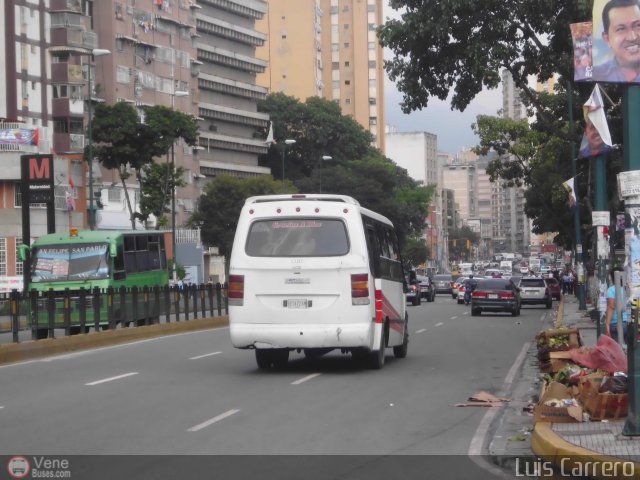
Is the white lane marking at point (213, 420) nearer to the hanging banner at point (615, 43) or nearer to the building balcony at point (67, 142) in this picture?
the hanging banner at point (615, 43)

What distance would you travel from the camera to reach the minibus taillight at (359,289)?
Answer: 1848cm

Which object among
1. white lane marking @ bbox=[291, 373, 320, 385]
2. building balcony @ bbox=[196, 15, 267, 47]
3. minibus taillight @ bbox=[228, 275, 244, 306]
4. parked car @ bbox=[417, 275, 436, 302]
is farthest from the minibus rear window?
building balcony @ bbox=[196, 15, 267, 47]

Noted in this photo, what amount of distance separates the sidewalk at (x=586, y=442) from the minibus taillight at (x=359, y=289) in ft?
22.7

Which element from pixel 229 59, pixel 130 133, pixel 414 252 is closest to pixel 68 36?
pixel 130 133

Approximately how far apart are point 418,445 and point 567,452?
83.8 inches

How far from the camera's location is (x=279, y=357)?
20.7 metres

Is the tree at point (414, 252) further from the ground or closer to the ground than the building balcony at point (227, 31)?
closer to the ground

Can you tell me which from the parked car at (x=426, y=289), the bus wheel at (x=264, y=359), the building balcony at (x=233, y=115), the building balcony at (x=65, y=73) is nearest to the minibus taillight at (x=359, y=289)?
the bus wheel at (x=264, y=359)

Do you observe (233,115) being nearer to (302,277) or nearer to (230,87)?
(230,87)

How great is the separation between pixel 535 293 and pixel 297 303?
43.7 meters

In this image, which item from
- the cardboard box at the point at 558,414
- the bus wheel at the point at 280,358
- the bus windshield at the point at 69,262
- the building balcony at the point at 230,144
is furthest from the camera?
the building balcony at the point at 230,144

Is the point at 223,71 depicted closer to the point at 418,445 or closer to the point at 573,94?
the point at 573,94

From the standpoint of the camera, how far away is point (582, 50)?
20953mm

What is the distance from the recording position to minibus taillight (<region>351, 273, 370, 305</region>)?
18484mm
